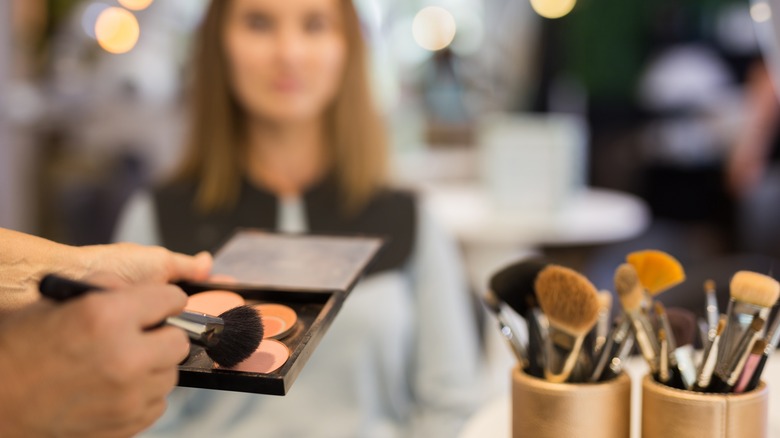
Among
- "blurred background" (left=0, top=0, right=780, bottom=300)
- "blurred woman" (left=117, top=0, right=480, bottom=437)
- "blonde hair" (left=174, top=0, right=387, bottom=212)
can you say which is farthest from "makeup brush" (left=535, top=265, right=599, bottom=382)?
"blurred background" (left=0, top=0, right=780, bottom=300)

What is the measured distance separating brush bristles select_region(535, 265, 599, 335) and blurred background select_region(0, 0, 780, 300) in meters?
1.12

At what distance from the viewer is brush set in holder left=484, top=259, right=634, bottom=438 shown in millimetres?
479

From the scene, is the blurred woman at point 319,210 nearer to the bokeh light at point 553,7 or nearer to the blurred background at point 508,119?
the blurred background at point 508,119

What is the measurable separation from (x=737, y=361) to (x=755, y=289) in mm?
44

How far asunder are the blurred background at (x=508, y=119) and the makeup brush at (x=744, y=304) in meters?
A: 1.12

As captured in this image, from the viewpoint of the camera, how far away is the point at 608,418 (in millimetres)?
493

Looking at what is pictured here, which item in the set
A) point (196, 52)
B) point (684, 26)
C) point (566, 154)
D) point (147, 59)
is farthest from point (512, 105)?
point (196, 52)

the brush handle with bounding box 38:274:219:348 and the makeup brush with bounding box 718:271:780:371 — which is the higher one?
the brush handle with bounding box 38:274:219:348

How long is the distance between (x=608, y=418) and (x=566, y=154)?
48.9 inches

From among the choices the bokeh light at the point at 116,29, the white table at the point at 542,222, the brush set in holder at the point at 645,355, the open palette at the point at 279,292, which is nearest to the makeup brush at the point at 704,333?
the brush set in holder at the point at 645,355

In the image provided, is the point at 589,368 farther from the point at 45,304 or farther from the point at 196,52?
the point at 196,52

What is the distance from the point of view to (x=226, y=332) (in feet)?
1.40

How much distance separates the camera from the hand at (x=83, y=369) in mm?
349

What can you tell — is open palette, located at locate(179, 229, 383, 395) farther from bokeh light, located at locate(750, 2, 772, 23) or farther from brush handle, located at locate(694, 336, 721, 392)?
bokeh light, located at locate(750, 2, 772, 23)
